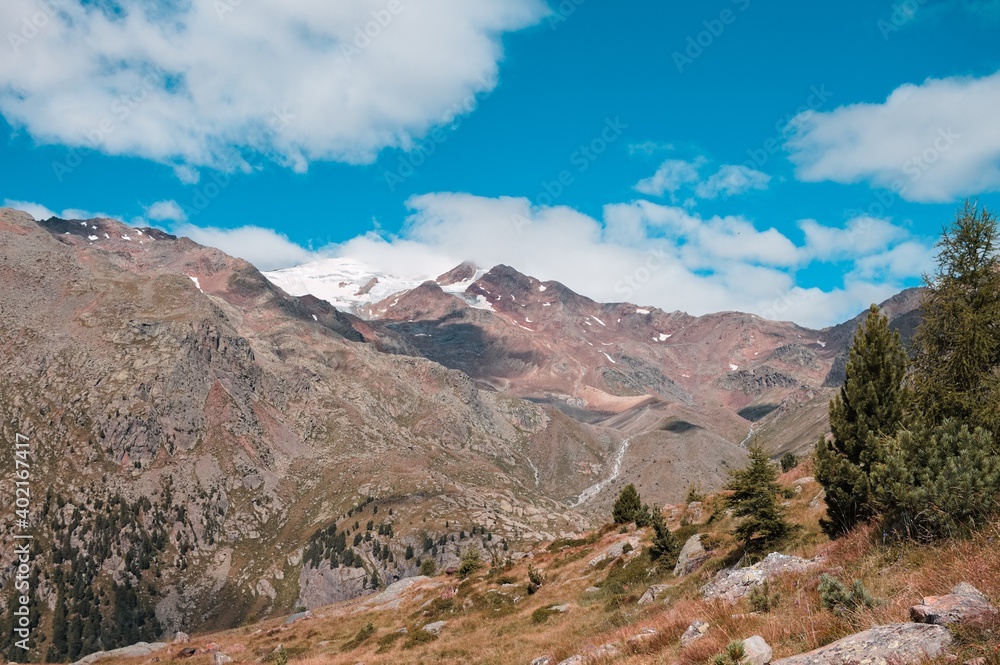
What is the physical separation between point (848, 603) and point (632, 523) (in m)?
44.8

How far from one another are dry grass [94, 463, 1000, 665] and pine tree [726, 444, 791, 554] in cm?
104

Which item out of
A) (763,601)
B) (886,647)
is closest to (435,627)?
(763,601)

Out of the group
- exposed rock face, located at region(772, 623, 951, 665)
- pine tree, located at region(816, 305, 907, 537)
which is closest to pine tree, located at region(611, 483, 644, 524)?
pine tree, located at region(816, 305, 907, 537)

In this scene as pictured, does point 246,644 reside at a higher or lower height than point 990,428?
lower

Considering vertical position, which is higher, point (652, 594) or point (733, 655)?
point (733, 655)

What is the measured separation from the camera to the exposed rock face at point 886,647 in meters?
6.97

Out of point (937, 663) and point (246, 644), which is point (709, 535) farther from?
point (246, 644)

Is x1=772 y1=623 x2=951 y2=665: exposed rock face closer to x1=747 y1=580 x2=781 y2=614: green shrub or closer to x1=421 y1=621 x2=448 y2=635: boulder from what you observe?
x1=747 y1=580 x2=781 y2=614: green shrub

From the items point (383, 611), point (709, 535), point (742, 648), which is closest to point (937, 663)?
point (742, 648)

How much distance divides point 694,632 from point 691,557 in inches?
695

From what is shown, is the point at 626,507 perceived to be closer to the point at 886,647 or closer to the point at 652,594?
the point at 652,594

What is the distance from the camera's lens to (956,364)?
22219 mm

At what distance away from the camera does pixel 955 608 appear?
7465 mm

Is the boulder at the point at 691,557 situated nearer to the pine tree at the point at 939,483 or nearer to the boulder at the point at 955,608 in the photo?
the pine tree at the point at 939,483
